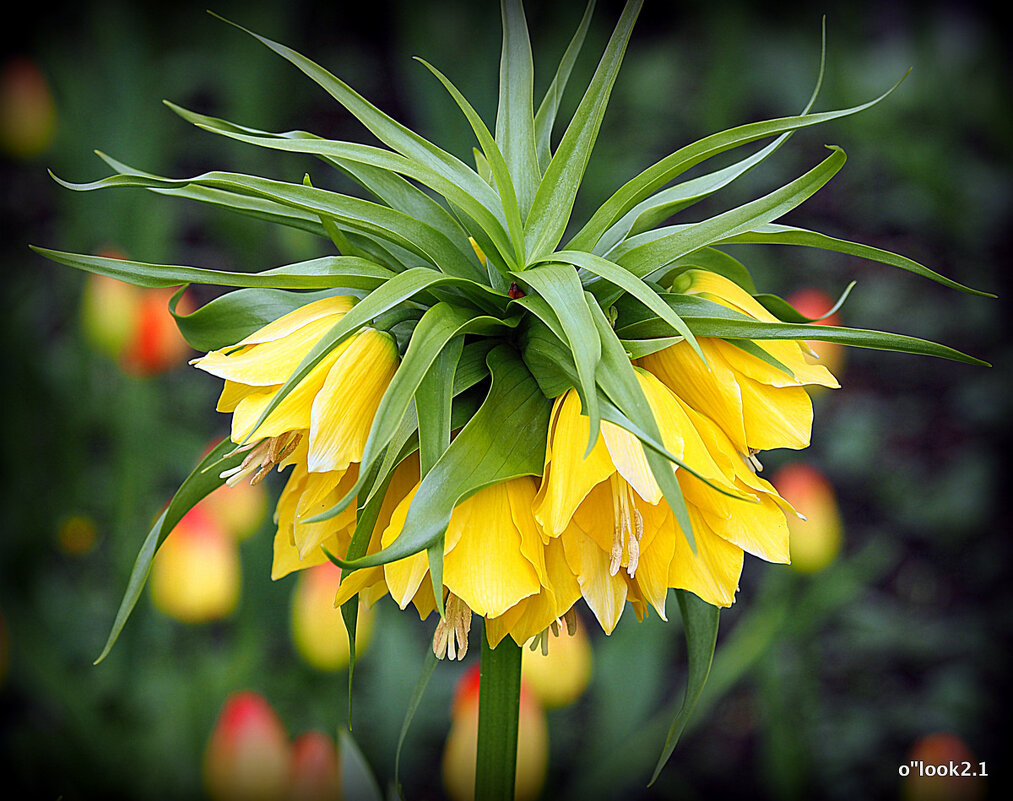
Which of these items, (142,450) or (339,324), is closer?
(339,324)

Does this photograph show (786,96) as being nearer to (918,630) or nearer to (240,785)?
(918,630)

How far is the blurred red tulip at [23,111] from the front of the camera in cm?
112

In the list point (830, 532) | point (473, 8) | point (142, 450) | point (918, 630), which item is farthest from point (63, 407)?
point (918, 630)

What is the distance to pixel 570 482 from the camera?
33 centimetres

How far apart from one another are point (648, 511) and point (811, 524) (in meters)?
0.69

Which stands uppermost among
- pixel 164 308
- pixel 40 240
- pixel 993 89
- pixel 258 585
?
pixel 993 89

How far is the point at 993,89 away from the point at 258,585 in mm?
1324

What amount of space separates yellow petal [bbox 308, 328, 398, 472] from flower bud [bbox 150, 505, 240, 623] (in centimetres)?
59

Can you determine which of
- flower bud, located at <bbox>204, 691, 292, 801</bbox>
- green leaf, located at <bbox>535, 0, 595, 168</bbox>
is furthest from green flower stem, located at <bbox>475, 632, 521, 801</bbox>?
flower bud, located at <bbox>204, 691, 292, 801</bbox>

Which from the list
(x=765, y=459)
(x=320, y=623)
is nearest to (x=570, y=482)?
(x=320, y=623)

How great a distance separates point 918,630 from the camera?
137cm

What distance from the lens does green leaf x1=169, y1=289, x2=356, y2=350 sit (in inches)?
16.1

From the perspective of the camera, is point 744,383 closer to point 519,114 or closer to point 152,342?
point 519,114

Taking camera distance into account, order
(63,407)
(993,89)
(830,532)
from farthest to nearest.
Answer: (993,89), (63,407), (830,532)
